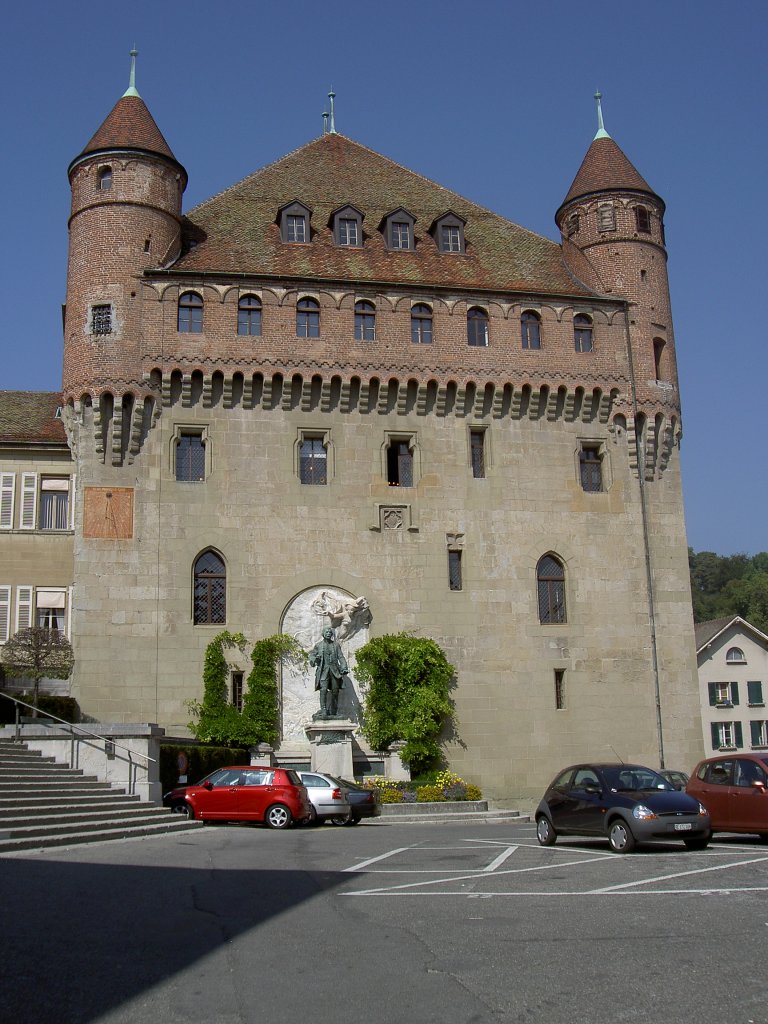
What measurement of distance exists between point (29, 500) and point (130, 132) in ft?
40.2

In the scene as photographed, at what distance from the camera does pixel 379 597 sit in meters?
33.7

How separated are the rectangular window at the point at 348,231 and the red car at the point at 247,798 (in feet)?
66.6

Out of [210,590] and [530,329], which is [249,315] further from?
[530,329]

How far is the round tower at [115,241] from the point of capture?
111ft

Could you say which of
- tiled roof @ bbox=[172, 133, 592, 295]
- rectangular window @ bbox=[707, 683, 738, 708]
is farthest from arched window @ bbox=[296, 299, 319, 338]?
rectangular window @ bbox=[707, 683, 738, 708]

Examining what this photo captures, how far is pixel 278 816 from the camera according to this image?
23234 mm

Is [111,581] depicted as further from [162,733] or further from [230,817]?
[230,817]

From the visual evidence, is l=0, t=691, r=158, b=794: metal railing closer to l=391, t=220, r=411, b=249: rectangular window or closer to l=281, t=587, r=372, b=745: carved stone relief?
l=281, t=587, r=372, b=745: carved stone relief

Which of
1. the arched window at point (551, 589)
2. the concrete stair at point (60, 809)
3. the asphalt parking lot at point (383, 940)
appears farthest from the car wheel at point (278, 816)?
the arched window at point (551, 589)

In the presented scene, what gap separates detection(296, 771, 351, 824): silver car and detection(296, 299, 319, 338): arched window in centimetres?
1565

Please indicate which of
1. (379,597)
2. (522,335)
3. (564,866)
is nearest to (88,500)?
(379,597)

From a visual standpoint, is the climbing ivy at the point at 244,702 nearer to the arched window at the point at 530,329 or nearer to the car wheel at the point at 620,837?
the arched window at the point at 530,329

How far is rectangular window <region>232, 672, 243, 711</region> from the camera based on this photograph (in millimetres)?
32062

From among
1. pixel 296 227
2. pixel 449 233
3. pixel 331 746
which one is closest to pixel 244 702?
pixel 331 746
